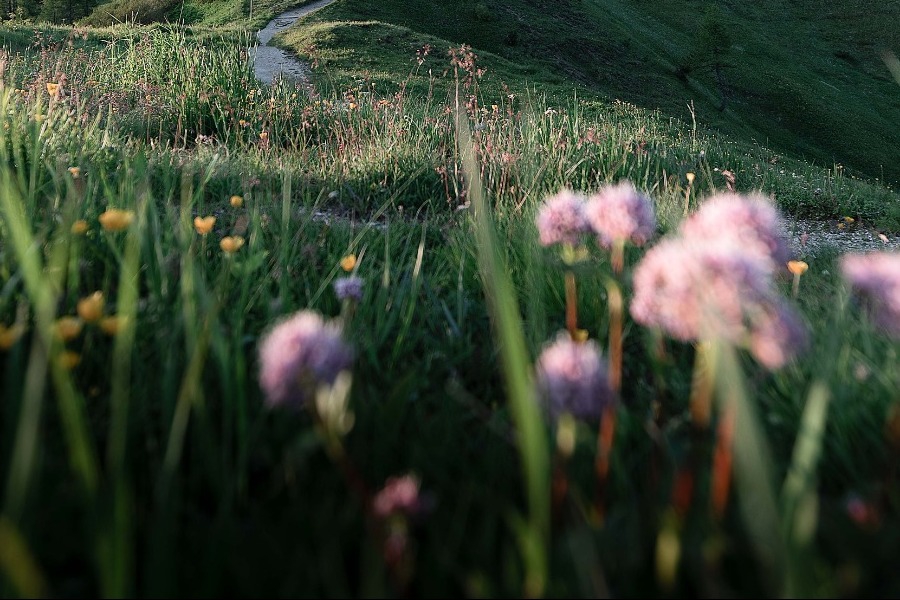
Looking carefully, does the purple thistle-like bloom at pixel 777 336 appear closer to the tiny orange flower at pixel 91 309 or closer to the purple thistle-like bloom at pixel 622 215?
the purple thistle-like bloom at pixel 622 215

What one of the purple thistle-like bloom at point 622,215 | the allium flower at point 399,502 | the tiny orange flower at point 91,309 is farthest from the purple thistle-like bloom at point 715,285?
the tiny orange flower at point 91,309

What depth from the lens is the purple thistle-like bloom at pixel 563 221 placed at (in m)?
1.43

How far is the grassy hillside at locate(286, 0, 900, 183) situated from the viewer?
23.4 metres

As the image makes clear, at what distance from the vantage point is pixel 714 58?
32.5 metres

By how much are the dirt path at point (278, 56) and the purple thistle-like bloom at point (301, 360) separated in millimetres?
10217

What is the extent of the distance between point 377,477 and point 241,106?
22.4ft

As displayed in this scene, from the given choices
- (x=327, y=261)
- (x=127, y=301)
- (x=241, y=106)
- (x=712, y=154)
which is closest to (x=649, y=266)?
(x=127, y=301)

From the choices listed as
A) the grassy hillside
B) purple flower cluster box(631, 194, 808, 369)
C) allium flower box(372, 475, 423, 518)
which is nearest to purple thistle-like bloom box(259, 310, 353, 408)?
allium flower box(372, 475, 423, 518)

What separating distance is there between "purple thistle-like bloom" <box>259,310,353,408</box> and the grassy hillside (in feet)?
56.3

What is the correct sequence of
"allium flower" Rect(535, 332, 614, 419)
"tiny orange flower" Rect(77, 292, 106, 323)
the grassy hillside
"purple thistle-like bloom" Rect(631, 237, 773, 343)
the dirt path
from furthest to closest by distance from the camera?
the grassy hillside, the dirt path, "tiny orange flower" Rect(77, 292, 106, 323), "allium flower" Rect(535, 332, 614, 419), "purple thistle-like bloom" Rect(631, 237, 773, 343)

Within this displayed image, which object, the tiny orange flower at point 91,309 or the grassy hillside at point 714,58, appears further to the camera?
the grassy hillside at point 714,58

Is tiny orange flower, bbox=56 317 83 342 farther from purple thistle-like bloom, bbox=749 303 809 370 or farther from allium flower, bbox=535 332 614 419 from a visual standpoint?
purple thistle-like bloom, bbox=749 303 809 370

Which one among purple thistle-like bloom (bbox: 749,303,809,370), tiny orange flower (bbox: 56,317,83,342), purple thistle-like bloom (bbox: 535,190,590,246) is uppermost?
purple thistle-like bloom (bbox: 749,303,809,370)

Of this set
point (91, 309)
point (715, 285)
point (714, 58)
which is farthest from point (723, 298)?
point (714, 58)
